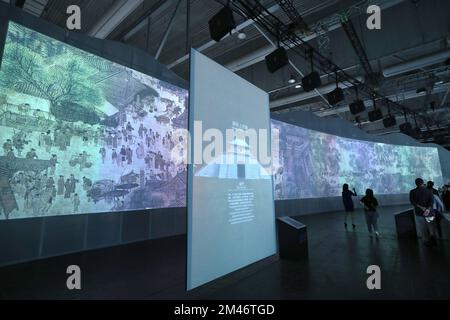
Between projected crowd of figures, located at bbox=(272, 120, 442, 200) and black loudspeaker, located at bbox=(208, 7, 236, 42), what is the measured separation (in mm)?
5160

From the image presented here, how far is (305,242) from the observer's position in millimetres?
4309

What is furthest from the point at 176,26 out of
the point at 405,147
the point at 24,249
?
the point at 405,147

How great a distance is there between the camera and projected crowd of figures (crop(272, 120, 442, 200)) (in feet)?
30.8

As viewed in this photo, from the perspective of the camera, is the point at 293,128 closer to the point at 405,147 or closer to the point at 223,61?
the point at 223,61

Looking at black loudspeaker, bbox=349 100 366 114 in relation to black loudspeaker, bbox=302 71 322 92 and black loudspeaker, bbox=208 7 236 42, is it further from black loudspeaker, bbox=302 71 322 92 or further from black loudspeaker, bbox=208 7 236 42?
black loudspeaker, bbox=208 7 236 42

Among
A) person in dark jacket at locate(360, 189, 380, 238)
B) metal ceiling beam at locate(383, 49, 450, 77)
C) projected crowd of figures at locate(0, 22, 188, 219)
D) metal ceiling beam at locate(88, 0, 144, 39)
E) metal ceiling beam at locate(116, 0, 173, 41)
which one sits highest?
metal ceiling beam at locate(116, 0, 173, 41)

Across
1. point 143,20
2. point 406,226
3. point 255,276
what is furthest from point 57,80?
point 406,226

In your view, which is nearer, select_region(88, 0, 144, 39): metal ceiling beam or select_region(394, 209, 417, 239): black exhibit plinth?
select_region(88, 0, 144, 39): metal ceiling beam

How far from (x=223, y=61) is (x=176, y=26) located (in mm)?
2131

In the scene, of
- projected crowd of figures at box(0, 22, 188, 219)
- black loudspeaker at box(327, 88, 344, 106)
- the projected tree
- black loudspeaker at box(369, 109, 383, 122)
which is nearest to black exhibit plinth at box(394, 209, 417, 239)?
black loudspeaker at box(327, 88, 344, 106)

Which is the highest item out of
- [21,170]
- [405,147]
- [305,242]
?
[405,147]

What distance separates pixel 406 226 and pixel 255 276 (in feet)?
15.4

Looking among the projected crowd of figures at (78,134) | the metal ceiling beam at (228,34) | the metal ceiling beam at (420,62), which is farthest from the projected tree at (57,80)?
the metal ceiling beam at (420,62)
